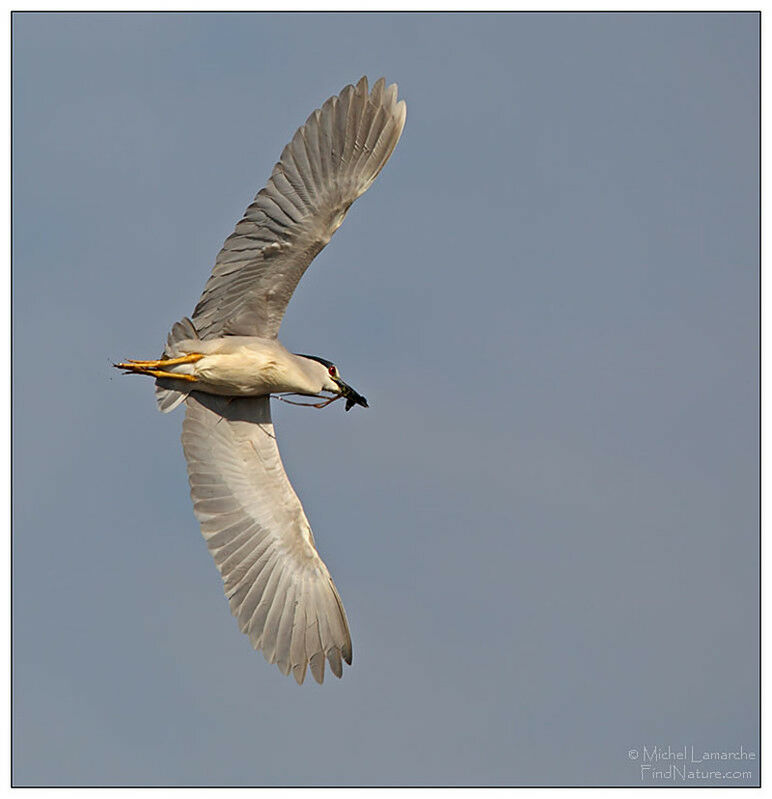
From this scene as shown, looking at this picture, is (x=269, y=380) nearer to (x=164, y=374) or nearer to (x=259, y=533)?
(x=164, y=374)

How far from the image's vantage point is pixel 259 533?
1661cm

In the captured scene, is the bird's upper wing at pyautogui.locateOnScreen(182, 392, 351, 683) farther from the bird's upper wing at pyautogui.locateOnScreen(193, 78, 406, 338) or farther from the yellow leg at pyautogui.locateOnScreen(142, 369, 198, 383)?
the bird's upper wing at pyautogui.locateOnScreen(193, 78, 406, 338)

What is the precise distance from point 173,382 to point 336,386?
167 cm

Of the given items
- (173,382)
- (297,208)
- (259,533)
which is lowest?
(259,533)

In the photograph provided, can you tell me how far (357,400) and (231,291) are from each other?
177cm

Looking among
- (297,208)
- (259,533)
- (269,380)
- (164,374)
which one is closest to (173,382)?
(164,374)

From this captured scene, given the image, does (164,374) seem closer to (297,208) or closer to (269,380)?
(269,380)

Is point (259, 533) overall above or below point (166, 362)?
below

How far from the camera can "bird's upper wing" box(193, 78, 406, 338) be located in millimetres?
15781

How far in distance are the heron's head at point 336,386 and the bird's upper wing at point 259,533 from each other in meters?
0.81

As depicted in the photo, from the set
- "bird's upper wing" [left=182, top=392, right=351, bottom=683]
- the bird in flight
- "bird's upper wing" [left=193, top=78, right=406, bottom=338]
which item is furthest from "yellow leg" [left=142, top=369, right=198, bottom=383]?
"bird's upper wing" [left=182, top=392, right=351, bottom=683]

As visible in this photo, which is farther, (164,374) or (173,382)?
(173,382)

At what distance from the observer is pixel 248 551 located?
16.5 metres

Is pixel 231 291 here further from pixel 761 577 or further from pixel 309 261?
pixel 761 577
